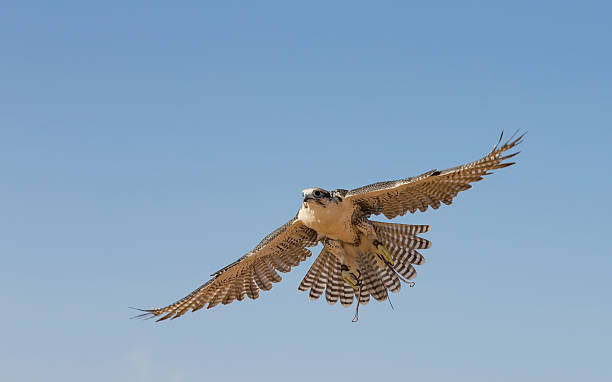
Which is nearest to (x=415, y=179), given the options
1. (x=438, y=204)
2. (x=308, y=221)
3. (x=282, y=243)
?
(x=438, y=204)

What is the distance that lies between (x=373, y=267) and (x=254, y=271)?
103 inches

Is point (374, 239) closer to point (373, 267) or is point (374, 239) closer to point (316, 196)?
point (373, 267)

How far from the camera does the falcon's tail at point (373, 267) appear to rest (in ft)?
62.7

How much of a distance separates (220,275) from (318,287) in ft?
7.10

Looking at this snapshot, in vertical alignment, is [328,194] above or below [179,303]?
above

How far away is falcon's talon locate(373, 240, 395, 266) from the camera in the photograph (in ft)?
62.3

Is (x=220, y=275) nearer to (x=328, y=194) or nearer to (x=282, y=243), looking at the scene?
(x=282, y=243)

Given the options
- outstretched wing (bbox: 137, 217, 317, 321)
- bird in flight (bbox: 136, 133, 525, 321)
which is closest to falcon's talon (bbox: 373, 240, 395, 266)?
bird in flight (bbox: 136, 133, 525, 321)

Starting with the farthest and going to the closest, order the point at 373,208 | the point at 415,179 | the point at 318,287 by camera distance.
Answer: the point at 318,287, the point at 373,208, the point at 415,179

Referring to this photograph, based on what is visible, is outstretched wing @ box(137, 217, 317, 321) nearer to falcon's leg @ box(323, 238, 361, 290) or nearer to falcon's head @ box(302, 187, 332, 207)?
falcon's leg @ box(323, 238, 361, 290)

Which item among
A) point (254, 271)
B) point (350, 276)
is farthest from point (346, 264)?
point (254, 271)

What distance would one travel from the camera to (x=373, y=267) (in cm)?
1959

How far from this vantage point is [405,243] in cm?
1914

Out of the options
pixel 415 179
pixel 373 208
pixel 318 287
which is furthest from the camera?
pixel 318 287
